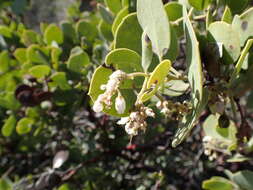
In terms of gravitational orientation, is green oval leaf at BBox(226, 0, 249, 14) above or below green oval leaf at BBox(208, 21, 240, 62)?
above

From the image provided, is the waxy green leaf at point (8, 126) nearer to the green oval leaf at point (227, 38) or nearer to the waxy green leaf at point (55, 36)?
the waxy green leaf at point (55, 36)

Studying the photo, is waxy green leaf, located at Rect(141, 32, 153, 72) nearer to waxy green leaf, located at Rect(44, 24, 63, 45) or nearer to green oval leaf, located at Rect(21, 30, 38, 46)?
waxy green leaf, located at Rect(44, 24, 63, 45)

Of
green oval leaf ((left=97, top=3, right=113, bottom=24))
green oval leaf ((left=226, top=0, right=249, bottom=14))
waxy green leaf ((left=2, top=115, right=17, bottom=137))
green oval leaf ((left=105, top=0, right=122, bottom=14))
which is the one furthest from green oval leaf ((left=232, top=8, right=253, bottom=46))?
waxy green leaf ((left=2, top=115, right=17, bottom=137))

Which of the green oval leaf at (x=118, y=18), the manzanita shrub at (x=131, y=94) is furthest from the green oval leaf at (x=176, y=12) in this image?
the green oval leaf at (x=118, y=18)

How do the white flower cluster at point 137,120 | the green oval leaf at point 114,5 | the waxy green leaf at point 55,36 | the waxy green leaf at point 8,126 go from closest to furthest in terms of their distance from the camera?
the white flower cluster at point 137,120, the green oval leaf at point 114,5, the waxy green leaf at point 55,36, the waxy green leaf at point 8,126

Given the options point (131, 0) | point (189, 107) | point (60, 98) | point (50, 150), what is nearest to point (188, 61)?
point (189, 107)

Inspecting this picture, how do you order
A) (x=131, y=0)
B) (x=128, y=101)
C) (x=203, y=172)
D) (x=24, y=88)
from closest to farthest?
(x=128, y=101)
(x=131, y=0)
(x=24, y=88)
(x=203, y=172)

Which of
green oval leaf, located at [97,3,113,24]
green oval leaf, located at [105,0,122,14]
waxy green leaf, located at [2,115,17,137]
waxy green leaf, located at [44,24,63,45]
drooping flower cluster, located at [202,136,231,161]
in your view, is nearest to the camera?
green oval leaf, located at [105,0,122,14]

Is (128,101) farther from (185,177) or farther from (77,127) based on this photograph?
(185,177)
